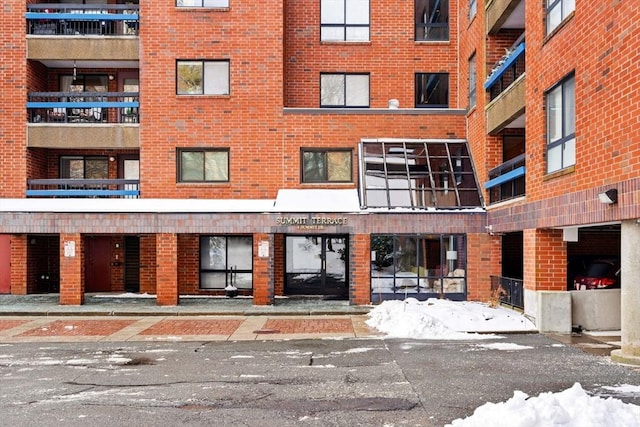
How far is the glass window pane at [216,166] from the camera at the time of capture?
2231cm

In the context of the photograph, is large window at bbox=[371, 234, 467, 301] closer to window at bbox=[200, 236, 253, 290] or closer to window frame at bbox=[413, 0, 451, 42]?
window at bbox=[200, 236, 253, 290]

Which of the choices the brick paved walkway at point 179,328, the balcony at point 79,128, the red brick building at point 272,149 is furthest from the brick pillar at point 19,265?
the brick paved walkway at point 179,328

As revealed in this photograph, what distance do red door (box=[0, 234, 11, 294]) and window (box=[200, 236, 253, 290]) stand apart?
737 centimetres

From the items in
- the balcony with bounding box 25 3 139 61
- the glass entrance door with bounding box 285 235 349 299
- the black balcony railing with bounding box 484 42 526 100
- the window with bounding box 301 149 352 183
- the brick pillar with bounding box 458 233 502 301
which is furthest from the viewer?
the glass entrance door with bounding box 285 235 349 299

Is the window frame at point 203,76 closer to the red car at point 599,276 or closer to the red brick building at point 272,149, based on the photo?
the red brick building at point 272,149

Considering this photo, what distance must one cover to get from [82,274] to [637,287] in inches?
654

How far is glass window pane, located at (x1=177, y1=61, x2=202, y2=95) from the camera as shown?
2233 centimetres

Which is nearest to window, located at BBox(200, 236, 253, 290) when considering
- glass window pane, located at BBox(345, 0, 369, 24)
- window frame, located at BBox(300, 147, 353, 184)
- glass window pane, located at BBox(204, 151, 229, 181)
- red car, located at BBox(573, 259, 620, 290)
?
glass window pane, located at BBox(204, 151, 229, 181)

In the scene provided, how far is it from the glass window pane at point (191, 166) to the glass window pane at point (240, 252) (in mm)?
2900

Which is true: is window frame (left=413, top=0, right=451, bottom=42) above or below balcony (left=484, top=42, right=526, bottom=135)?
above

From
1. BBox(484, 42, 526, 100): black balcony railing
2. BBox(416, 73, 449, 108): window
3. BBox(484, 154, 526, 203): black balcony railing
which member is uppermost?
BBox(416, 73, 449, 108): window

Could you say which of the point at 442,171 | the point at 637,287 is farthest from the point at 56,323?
the point at 637,287

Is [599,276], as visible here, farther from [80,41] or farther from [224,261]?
[80,41]

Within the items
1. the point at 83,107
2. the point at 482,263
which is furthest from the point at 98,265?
the point at 482,263
